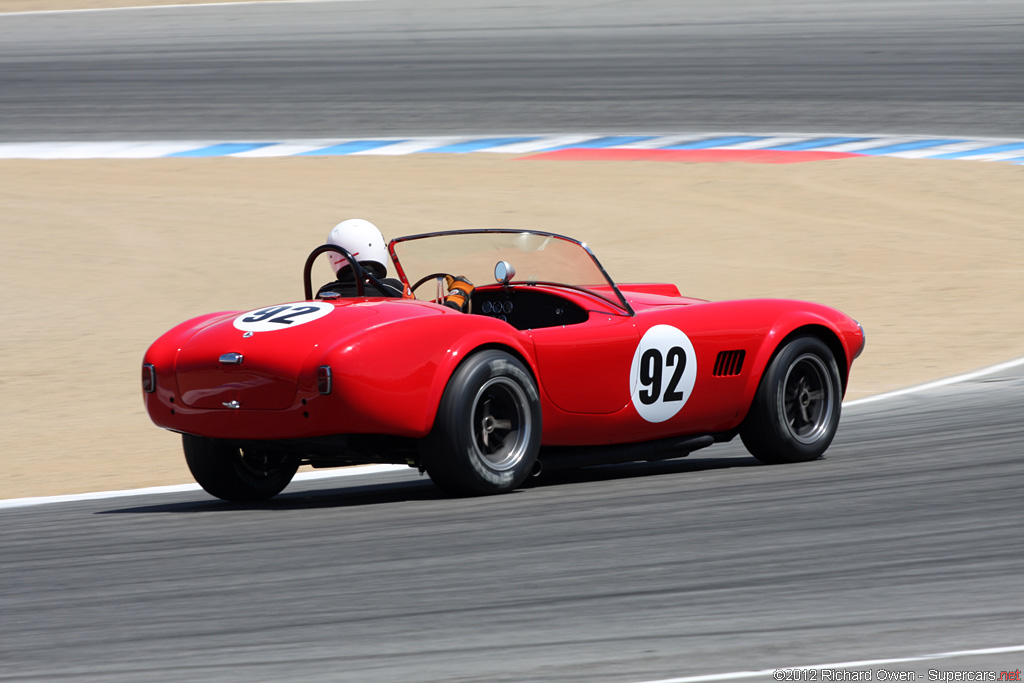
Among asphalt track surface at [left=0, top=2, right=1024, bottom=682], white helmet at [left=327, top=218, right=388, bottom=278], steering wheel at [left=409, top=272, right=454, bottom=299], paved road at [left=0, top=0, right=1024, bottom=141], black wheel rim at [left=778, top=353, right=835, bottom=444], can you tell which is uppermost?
paved road at [left=0, top=0, right=1024, bottom=141]

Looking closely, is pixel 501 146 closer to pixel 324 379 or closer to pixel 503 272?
pixel 503 272

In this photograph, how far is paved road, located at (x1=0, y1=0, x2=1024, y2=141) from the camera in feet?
70.9

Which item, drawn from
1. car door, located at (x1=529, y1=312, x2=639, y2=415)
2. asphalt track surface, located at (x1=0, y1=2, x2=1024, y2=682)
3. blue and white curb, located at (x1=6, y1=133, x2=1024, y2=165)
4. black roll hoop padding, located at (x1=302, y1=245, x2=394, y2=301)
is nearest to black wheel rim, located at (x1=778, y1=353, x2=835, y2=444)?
asphalt track surface, located at (x1=0, y1=2, x2=1024, y2=682)

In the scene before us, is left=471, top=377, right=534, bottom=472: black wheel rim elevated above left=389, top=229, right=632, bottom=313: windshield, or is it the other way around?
left=389, top=229, right=632, bottom=313: windshield

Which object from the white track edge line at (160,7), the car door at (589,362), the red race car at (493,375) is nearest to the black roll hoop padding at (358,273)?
the red race car at (493,375)

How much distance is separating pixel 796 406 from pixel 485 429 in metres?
1.72

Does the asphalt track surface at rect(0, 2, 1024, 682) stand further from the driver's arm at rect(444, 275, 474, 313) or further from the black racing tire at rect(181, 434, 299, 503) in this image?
the driver's arm at rect(444, 275, 474, 313)

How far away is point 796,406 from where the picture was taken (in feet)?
23.2

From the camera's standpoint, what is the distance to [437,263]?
6875 millimetres

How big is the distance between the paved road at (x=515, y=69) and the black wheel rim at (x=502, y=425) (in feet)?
50.2

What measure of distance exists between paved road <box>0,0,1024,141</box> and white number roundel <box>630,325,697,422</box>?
577 inches

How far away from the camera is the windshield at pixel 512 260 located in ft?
22.3

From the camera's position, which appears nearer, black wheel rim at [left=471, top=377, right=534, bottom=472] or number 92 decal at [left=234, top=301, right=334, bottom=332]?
number 92 decal at [left=234, top=301, right=334, bottom=332]

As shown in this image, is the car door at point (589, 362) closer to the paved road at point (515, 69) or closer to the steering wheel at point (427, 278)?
the steering wheel at point (427, 278)
